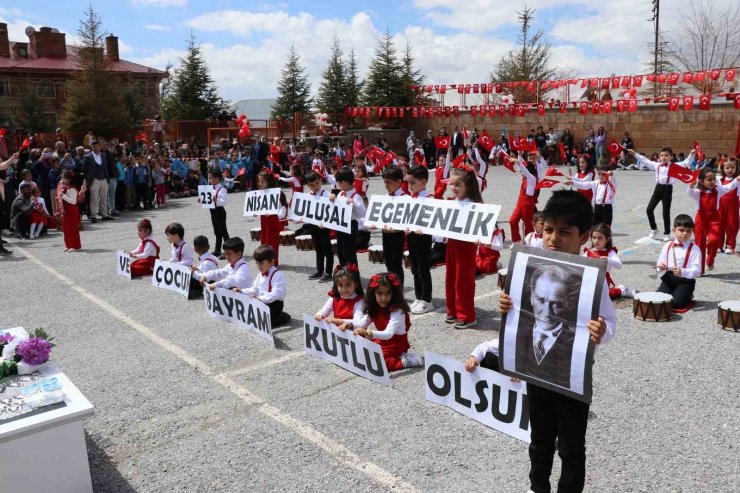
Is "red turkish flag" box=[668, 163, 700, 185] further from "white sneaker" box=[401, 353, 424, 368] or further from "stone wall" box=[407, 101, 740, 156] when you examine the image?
"stone wall" box=[407, 101, 740, 156]

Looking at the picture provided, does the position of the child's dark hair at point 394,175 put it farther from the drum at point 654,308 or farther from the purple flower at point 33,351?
the purple flower at point 33,351

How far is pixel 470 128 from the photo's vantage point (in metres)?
37.1

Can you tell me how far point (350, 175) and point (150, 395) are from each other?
452 centimetres

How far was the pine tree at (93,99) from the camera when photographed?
31.7 meters

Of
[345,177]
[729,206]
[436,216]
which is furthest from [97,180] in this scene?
[729,206]

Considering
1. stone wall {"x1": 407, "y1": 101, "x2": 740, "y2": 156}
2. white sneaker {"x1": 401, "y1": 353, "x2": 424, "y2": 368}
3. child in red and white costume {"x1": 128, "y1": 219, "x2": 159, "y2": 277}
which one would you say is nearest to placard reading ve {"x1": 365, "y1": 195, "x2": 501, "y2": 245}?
white sneaker {"x1": 401, "y1": 353, "x2": 424, "y2": 368}

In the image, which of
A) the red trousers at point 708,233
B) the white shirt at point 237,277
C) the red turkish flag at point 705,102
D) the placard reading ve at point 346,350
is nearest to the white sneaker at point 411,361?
the placard reading ve at point 346,350

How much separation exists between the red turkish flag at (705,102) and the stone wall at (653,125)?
1.11ft

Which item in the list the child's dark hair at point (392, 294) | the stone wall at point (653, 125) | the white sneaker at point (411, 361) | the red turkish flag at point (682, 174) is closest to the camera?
the child's dark hair at point (392, 294)

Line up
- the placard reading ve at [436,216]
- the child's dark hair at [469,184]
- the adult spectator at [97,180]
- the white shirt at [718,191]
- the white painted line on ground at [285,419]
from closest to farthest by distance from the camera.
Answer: the white painted line on ground at [285,419]
the placard reading ve at [436,216]
the child's dark hair at [469,184]
the white shirt at [718,191]
the adult spectator at [97,180]

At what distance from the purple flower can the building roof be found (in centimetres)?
4911

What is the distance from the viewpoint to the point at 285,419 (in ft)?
16.4

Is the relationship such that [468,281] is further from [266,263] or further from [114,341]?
[114,341]

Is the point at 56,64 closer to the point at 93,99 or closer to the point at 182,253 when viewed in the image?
the point at 93,99
